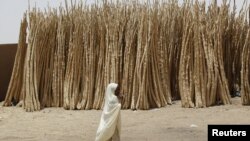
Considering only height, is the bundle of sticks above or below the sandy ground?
above

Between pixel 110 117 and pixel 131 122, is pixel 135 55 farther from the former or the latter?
pixel 110 117

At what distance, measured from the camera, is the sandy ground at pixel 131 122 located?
7.37 m

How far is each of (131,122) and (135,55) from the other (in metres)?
1.64

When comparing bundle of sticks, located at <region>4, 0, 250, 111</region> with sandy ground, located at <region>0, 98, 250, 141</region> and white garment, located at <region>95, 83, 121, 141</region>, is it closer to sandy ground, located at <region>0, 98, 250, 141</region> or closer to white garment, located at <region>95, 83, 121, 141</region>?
sandy ground, located at <region>0, 98, 250, 141</region>

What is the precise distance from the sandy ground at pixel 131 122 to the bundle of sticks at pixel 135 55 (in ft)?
0.99

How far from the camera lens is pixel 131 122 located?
838 cm

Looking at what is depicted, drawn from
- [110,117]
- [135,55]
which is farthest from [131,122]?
[110,117]

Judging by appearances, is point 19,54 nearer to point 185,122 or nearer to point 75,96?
point 75,96

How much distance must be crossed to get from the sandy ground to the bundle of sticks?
30 centimetres

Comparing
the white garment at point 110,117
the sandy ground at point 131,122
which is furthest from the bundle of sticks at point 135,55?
the white garment at point 110,117

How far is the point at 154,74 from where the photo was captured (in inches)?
372

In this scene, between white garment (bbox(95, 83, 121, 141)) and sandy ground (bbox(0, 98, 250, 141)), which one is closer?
white garment (bbox(95, 83, 121, 141))

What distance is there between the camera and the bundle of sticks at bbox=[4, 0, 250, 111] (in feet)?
30.5

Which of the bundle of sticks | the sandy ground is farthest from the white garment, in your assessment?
the bundle of sticks
